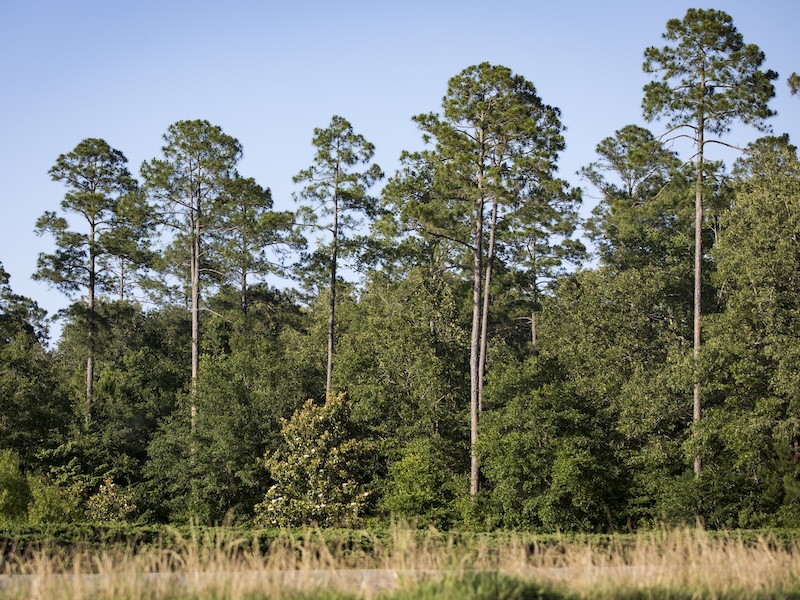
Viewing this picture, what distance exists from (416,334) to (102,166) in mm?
15174

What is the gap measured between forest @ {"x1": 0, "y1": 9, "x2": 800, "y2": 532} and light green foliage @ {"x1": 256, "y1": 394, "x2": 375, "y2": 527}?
0.10 m

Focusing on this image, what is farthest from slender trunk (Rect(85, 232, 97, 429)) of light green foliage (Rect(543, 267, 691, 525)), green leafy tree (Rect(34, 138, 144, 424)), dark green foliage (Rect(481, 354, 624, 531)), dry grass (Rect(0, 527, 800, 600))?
dry grass (Rect(0, 527, 800, 600))

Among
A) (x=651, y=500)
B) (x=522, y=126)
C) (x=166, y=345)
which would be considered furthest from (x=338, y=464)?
(x=166, y=345)

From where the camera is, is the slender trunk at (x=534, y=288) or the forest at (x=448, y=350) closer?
the forest at (x=448, y=350)

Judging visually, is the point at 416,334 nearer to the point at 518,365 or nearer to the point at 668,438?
the point at 518,365

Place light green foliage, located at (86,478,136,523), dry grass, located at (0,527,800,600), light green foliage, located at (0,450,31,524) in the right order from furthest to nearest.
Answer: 1. light green foliage, located at (86,478,136,523)
2. light green foliage, located at (0,450,31,524)
3. dry grass, located at (0,527,800,600)

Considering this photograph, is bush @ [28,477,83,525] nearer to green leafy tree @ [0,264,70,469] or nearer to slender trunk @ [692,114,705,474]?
green leafy tree @ [0,264,70,469]

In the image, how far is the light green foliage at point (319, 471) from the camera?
3075cm

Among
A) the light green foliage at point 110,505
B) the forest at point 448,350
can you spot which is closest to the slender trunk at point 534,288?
the forest at point 448,350

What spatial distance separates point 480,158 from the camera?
104 ft

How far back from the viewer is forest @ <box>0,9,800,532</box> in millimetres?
27438

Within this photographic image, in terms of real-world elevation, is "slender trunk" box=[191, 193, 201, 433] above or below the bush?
above

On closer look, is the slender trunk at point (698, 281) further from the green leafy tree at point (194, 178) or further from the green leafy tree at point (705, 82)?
the green leafy tree at point (194, 178)

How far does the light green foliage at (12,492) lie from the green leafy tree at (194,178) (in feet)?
21.5
